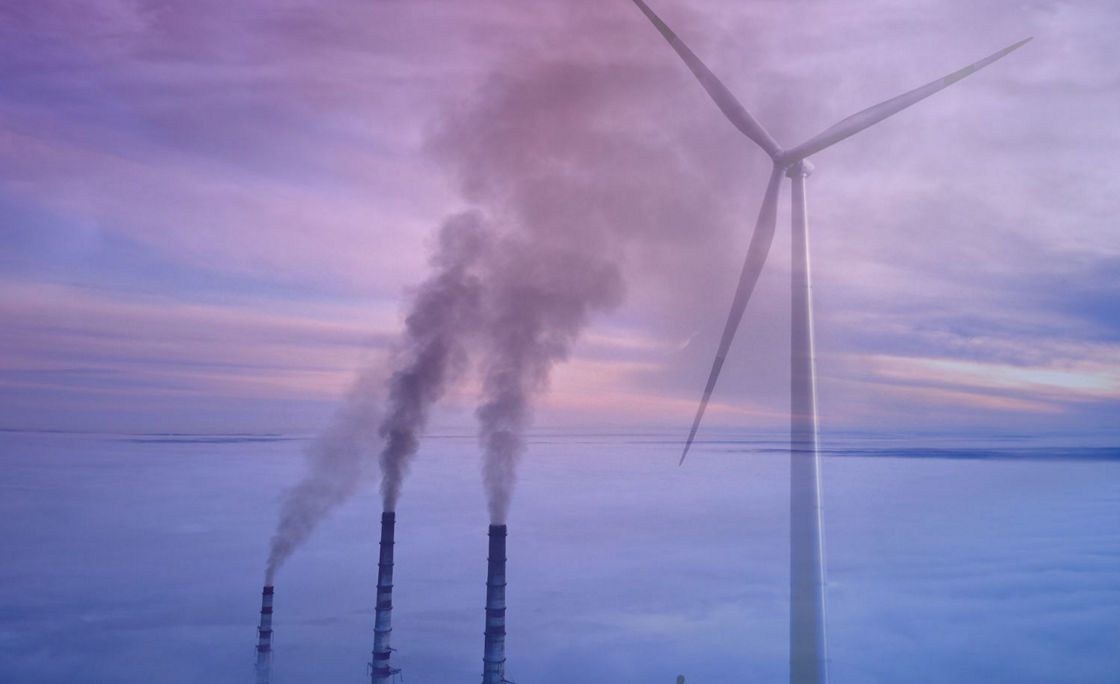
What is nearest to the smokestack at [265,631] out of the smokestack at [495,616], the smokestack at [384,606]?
the smokestack at [384,606]

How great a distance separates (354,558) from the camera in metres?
182

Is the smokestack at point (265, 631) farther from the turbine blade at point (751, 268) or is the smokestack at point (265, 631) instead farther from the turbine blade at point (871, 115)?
the turbine blade at point (871, 115)

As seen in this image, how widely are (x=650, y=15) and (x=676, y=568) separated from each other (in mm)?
186590

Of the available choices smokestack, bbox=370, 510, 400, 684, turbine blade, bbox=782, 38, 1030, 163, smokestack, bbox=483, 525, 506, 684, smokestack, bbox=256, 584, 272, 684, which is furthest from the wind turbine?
smokestack, bbox=256, 584, 272, 684

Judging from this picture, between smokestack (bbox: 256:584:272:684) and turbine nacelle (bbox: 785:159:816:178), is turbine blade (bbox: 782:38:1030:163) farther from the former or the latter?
smokestack (bbox: 256:584:272:684)

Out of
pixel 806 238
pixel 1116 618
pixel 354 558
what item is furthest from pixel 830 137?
pixel 354 558

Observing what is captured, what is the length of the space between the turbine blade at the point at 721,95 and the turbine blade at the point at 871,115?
990 millimetres

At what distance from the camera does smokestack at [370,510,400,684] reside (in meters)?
46.5

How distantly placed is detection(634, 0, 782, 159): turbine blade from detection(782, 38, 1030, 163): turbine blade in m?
0.99

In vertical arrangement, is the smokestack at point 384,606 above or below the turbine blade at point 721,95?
below

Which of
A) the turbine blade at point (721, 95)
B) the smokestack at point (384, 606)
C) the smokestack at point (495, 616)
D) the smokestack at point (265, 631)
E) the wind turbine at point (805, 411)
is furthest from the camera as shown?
the smokestack at point (265, 631)

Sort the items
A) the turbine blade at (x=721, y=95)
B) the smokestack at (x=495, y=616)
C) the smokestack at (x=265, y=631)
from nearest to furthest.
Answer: the turbine blade at (x=721, y=95) < the smokestack at (x=495, y=616) < the smokestack at (x=265, y=631)

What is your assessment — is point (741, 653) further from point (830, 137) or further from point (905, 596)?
Answer: point (830, 137)

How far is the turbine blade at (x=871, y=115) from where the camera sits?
19656 millimetres
